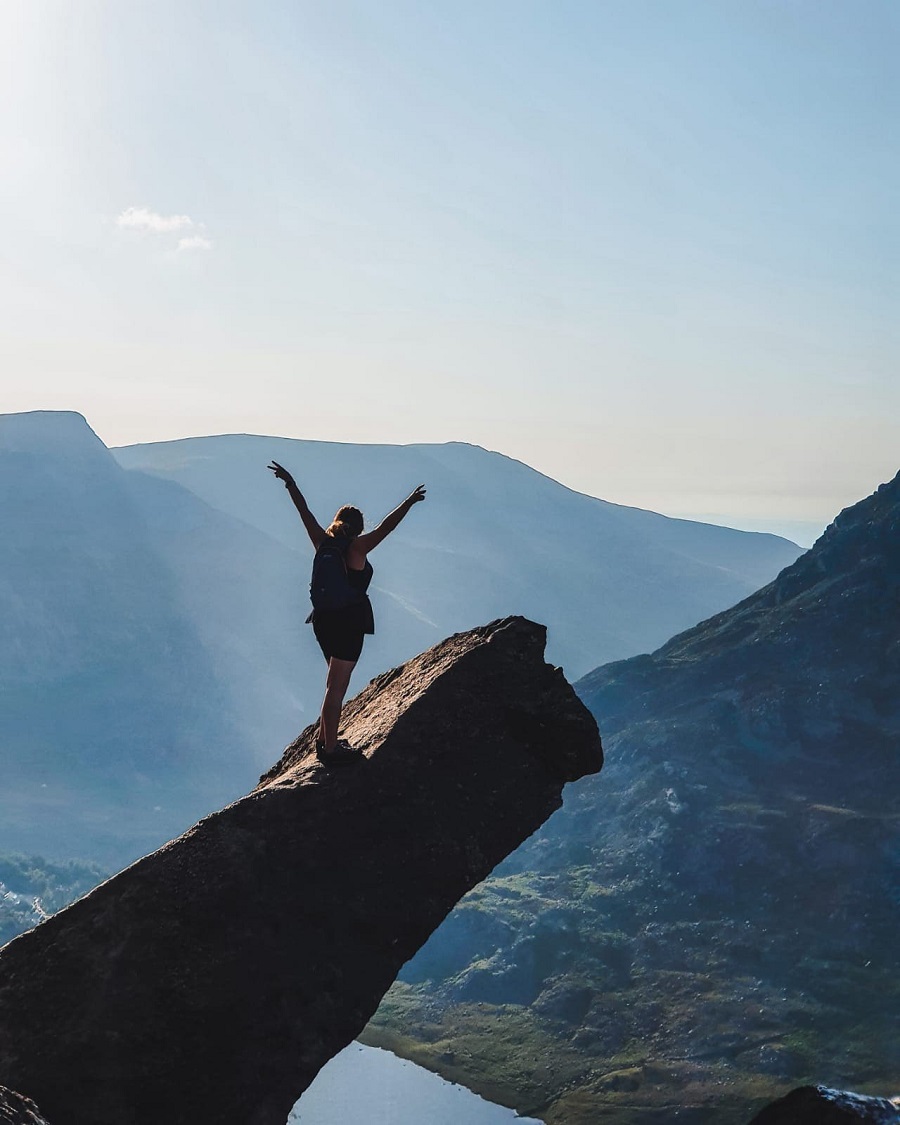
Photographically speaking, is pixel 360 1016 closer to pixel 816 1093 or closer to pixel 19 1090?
pixel 19 1090

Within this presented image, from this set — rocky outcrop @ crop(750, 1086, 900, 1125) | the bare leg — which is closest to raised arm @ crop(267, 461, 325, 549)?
the bare leg

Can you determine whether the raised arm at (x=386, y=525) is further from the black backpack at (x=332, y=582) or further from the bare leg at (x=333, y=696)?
the bare leg at (x=333, y=696)

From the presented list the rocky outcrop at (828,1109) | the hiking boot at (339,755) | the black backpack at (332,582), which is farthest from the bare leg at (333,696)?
the rocky outcrop at (828,1109)

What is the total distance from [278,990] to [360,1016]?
1820 millimetres

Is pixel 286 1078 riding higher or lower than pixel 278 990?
lower

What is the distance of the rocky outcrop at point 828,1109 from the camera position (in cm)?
1761

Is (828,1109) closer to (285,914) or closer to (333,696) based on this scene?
(285,914)

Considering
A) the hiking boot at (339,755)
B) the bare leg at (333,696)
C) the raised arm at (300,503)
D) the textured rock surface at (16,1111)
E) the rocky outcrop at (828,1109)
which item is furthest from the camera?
the hiking boot at (339,755)

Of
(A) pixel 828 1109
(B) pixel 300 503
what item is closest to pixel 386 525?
(B) pixel 300 503

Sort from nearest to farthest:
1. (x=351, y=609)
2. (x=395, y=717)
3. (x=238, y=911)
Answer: (x=238, y=911), (x=351, y=609), (x=395, y=717)

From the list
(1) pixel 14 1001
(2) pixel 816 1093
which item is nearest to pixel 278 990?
(1) pixel 14 1001

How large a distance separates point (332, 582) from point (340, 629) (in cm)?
101

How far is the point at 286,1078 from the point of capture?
18.9m

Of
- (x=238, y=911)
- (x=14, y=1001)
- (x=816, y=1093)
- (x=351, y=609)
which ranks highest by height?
(x=351, y=609)
